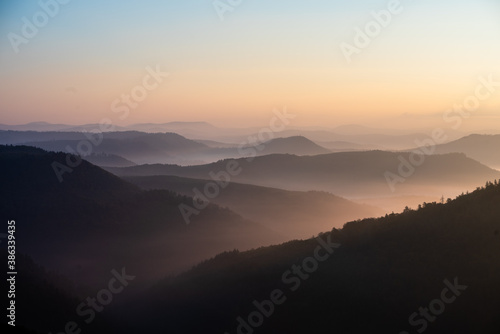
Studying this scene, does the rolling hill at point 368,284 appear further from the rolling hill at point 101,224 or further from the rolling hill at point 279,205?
the rolling hill at point 279,205

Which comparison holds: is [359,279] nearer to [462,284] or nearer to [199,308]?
[462,284]

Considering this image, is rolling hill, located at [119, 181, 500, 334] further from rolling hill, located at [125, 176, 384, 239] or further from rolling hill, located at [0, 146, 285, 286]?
rolling hill, located at [125, 176, 384, 239]

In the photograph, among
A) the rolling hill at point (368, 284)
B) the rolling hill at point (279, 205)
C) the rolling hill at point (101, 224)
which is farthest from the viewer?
the rolling hill at point (279, 205)

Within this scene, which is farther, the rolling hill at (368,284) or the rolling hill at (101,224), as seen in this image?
the rolling hill at (101,224)

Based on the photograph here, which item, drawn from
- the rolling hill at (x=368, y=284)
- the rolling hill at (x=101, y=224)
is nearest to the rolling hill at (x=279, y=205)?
the rolling hill at (x=101, y=224)

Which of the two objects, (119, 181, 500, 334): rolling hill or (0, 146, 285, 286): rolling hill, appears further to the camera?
(0, 146, 285, 286): rolling hill

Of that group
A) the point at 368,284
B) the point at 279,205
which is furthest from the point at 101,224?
the point at 368,284

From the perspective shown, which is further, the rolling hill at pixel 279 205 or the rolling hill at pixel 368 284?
the rolling hill at pixel 279 205

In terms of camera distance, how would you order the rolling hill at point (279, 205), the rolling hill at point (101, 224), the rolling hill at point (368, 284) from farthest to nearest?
the rolling hill at point (279, 205)
the rolling hill at point (101, 224)
the rolling hill at point (368, 284)

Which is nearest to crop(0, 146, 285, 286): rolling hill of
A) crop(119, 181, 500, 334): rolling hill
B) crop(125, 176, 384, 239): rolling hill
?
crop(125, 176, 384, 239): rolling hill

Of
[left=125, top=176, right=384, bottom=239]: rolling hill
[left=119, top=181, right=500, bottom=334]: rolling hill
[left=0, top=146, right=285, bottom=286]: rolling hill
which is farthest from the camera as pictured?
[left=125, top=176, right=384, bottom=239]: rolling hill

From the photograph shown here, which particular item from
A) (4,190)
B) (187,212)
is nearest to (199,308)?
(187,212)

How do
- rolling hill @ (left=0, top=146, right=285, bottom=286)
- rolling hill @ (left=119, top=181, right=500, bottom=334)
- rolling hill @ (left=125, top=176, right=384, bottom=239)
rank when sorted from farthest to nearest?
1. rolling hill @ (left=125, top=176, right=384, bottom=239)
2. rolling hill @ (left=0, top=146, right=285, bottom=286)
3. rolling hill @ (left=119, top=181, right=500, bottom=334)
